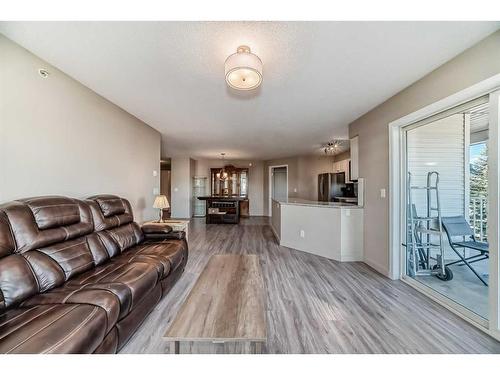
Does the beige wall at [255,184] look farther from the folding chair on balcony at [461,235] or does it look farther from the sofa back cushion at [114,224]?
the folding chair on balcony at [461,235]

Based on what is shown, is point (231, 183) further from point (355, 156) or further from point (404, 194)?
point (404, 194)

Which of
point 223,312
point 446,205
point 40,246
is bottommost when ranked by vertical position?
point 223,312

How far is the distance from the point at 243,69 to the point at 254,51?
0.31 meters

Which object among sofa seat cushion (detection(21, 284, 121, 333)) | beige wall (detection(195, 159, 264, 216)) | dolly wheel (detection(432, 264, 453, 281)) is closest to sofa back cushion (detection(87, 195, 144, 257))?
sofa seat cushion (detection(21, 284, 121, 333))

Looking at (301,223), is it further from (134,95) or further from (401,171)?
(134,95)

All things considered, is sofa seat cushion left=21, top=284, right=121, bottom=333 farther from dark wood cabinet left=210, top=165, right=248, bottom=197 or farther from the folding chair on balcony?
dark wood cabinet left=210, top=165, right=248, bottom=197

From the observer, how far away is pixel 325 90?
96.0 inches

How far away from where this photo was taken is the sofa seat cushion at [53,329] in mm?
923

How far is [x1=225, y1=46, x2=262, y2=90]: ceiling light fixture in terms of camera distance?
5.07ft

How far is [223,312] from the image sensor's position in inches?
48.9

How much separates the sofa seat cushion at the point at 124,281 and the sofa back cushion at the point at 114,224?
1.06 ft

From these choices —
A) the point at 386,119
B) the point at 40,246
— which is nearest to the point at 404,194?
the point at 386,119

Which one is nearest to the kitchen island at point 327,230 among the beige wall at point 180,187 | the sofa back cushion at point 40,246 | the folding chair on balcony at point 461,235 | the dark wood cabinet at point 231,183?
the folding chair on balcony at point 461,235

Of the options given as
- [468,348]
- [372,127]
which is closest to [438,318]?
[468,348]
